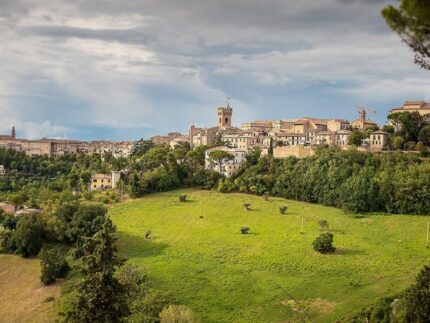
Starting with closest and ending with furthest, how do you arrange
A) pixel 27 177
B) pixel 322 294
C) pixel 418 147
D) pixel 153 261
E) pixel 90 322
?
pixel 90 322
pixel 322 294
pixel 153 261
pixel 418 147
pixel 27 177

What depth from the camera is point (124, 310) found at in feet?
91.3

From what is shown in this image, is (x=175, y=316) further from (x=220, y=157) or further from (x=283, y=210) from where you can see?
(x=220, y=157)

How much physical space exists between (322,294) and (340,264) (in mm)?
6967

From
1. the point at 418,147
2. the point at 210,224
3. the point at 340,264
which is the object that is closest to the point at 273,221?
the point at 210,224

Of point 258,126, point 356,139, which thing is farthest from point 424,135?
point 258,126

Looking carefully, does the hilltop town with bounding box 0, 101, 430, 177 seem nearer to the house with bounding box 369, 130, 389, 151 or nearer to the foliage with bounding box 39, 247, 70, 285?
the house with bounding box 369, 130, 389, 151

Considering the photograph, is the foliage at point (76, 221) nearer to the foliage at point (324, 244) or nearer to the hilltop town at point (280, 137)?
the foliage at point (324, 244)

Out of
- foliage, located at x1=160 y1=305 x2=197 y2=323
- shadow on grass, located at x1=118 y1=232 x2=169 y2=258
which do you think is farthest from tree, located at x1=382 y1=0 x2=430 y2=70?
shadow on grass, located at x1=118 y1=232 x2=169 y2=258

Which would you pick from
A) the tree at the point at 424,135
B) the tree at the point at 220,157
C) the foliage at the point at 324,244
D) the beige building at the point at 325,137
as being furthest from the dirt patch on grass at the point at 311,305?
the beige building at the point at 325,137

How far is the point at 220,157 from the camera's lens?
3561 inches

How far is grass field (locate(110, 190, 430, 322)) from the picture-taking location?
1556 inches

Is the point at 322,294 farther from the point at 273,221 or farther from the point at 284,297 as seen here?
the point at 273,221

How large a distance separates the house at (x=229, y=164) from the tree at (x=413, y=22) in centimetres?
7277

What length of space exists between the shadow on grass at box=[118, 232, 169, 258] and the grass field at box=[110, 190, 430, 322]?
0.38ft
